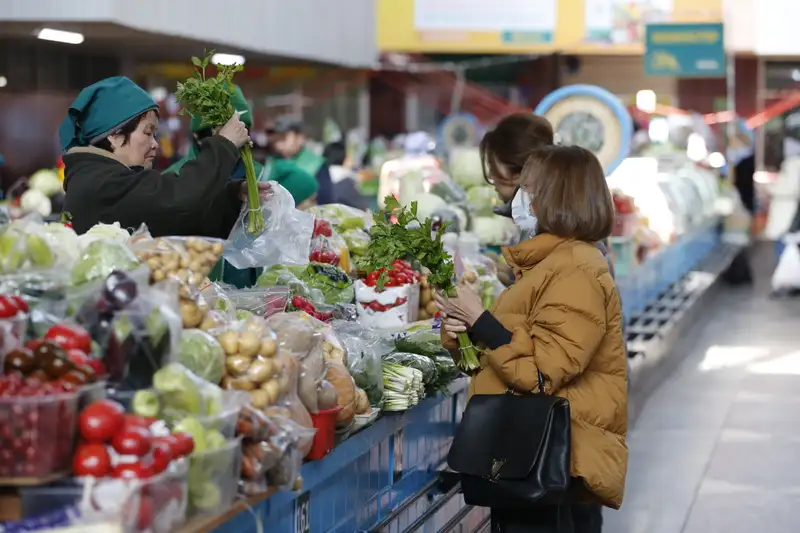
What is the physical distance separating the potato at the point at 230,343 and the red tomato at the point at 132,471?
0.65 meters

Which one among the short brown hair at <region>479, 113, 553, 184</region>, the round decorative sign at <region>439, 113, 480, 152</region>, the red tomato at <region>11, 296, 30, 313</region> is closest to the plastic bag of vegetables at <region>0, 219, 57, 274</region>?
the red tomato at <region>11, 296, 30, 313</region>

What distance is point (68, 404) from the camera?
2.45m

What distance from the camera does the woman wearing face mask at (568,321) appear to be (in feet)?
11.6

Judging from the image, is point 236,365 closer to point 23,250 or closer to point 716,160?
point 23,250

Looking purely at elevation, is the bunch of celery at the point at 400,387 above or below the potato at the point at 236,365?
below

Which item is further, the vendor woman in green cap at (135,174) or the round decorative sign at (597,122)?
the round decorative sign at (597,122)

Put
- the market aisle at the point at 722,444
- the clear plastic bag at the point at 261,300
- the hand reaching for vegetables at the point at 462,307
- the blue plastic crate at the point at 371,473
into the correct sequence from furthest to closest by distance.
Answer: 1. the market aisle at the point at 722,444
2. the clear plastic bag at the point at 261,300
3. the hand reaching for vegetables at the point at 462,307
4. the blue plastic crate at the point at 371,473

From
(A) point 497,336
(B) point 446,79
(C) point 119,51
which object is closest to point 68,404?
(A) point 497,336

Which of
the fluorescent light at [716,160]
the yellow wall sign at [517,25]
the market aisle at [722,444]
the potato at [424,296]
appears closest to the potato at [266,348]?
the potato at [424,296]

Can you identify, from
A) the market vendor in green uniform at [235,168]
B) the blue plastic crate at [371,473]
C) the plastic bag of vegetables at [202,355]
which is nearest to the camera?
the plastic bag of vegetables at [202,355]

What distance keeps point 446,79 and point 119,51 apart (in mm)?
8508

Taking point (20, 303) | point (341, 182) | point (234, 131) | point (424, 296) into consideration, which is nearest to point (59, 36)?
point (341, 182)

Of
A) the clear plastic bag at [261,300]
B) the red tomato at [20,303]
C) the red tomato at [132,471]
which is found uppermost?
the red tomato at [20,303]

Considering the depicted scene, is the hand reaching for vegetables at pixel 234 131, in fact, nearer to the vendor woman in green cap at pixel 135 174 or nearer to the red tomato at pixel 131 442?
the vendor woman in green cap at pixel 135 174
